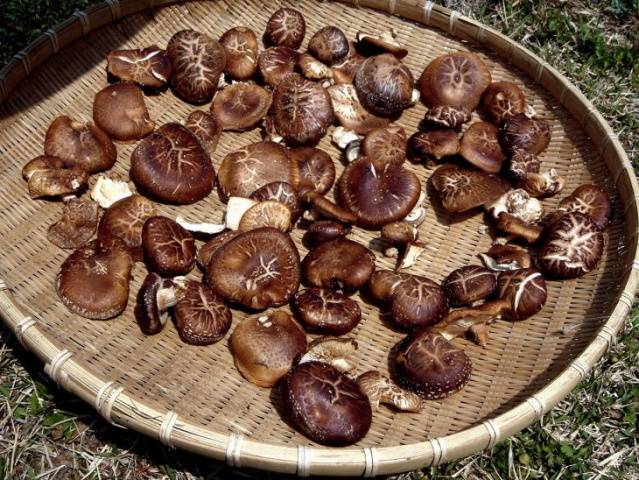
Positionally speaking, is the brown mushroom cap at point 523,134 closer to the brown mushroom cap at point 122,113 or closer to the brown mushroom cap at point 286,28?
the brown mushroom cap at point 286,28

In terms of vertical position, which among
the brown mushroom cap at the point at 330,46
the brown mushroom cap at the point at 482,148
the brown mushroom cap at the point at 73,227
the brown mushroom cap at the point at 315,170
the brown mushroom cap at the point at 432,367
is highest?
the brown mushroom cap at the point at 330,46

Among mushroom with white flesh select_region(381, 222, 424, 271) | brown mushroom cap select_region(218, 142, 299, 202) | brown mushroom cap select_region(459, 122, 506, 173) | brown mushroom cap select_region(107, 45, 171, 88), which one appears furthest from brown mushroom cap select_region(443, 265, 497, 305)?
brown mushroom cap select_region(107, 45, 171, 88)

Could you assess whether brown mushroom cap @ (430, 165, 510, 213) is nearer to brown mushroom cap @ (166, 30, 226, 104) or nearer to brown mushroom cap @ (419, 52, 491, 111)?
brown mushroom cap @ (419, 52, 491, 111)

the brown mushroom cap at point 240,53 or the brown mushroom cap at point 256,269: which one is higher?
the brown mushroom cap at point 240,53

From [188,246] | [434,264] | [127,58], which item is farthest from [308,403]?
[127,58]

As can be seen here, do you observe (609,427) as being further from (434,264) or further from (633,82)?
(633,82)

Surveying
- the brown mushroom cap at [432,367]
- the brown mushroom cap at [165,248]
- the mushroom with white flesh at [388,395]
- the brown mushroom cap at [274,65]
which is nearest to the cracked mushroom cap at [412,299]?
the brown mushroom cap at [432,367]
